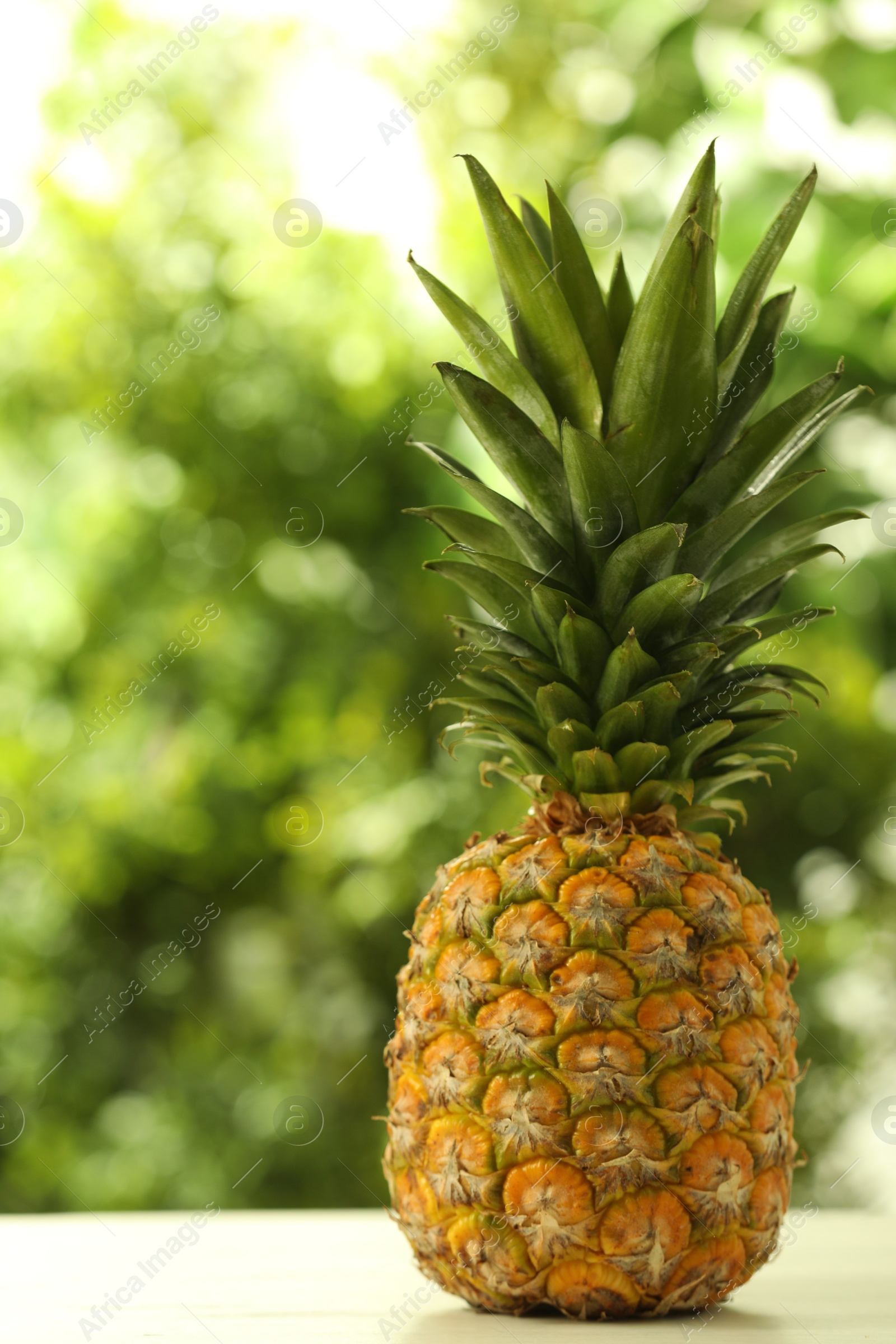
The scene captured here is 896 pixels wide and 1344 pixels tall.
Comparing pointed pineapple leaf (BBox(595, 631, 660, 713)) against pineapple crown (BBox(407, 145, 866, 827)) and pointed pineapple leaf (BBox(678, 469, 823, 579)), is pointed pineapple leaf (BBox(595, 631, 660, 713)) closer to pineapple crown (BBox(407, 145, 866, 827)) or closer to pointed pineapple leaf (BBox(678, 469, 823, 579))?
pineapple crown (BBox(407, 145, 866, 827))

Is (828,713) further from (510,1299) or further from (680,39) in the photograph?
(510,1299)

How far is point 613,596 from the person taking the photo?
1.18 meters

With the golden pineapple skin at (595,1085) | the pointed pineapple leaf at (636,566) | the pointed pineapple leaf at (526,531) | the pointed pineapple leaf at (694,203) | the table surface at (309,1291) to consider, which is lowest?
the table surface at (309,1291)

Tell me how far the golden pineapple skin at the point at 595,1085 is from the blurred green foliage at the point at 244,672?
8.07 ft

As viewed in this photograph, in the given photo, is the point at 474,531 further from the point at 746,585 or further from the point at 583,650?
the point at 746,585

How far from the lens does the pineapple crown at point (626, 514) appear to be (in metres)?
1.15

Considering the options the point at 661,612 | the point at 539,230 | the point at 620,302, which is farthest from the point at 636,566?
the point at 539,230

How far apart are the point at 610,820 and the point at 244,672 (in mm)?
2968

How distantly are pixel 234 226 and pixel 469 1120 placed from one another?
368 cm

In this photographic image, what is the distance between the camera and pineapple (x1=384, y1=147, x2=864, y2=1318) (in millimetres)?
1058

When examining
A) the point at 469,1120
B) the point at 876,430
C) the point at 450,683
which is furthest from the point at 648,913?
the point at 450,683

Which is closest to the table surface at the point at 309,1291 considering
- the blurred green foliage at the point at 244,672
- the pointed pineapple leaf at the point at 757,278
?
the pointed pineapple leaf at the point at 757,278

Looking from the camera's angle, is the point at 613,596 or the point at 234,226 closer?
the point at 613,596

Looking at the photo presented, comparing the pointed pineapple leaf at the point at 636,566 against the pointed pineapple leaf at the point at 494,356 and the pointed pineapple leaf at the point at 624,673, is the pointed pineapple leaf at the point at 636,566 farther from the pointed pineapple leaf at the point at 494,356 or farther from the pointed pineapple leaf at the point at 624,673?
the pointed pineapple leaf at the point at 494,356
